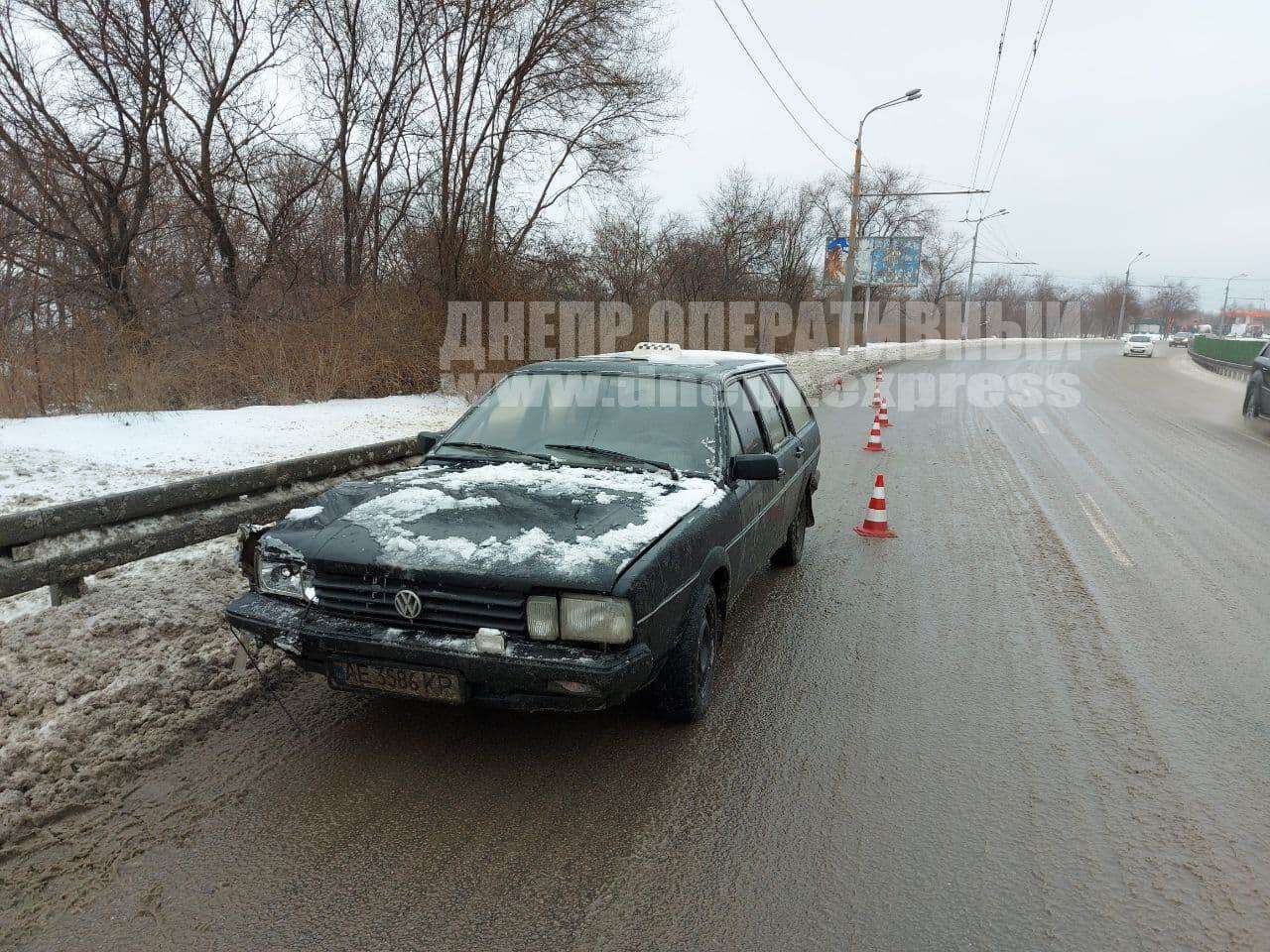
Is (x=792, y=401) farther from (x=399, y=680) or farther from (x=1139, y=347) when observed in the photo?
(x=1139, y=347)

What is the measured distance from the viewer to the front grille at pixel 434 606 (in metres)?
3.11

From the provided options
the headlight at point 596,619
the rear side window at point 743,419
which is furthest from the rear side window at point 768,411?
the headlight at point 596,619

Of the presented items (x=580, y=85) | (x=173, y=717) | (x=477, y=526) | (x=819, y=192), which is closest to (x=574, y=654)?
(x=477, y=526)

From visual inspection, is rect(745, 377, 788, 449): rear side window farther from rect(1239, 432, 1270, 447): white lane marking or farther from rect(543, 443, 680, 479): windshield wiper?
rect(1239, 432, 1270, 447): white lane marking

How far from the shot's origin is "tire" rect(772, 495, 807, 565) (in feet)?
20.1

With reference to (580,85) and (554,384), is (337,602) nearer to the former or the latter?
(554,384)

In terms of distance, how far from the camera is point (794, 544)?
627cm

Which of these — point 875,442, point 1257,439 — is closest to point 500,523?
point 875,442

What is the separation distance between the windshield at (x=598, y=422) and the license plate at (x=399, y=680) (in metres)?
1.50

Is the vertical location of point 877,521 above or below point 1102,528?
above

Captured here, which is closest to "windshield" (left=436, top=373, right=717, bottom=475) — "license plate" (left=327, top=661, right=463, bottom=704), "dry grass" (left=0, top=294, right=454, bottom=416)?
"license plate" (left=327, top=661, right=463, bottom=704)

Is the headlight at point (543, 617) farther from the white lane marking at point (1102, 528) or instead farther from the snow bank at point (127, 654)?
the white lane marking at point (1102, 528)

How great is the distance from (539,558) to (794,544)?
138 inches

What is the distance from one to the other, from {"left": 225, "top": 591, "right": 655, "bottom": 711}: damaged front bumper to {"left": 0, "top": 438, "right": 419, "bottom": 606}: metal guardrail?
1766 mm
